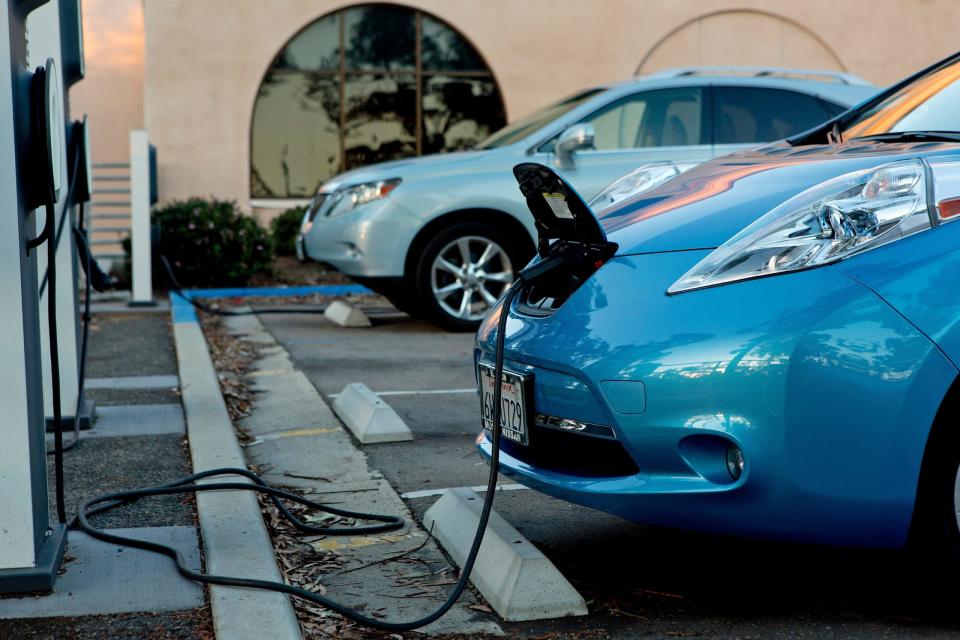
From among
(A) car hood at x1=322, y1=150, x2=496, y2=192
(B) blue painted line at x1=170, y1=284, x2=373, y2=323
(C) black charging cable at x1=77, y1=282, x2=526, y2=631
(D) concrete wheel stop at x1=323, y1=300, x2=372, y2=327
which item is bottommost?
(B) blue painted line at x1=170, y1=284, x2=373, y2=323

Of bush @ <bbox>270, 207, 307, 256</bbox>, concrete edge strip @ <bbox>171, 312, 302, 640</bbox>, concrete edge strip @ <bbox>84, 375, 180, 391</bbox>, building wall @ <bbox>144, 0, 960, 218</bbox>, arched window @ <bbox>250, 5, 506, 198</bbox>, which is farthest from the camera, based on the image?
arched window @ <bbox>250, 5, 506, 198</bbox>

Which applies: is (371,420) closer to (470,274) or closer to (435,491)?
(435,491)

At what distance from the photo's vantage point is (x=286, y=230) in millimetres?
13906

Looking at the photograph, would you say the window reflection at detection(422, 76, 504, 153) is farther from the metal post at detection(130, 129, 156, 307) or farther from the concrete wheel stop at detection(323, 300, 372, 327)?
the concrete wheel stop at detection(323, 300, 372, 327)

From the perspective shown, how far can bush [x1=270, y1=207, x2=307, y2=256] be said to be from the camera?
13.8m

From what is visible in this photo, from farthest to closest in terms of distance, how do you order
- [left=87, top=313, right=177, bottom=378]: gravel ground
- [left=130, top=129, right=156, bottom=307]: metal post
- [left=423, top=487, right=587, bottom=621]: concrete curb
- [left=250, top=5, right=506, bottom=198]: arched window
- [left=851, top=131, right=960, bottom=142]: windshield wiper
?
1. [left=250, top=5, right=506, bottom=198]: arched window
2. [left=130, top=129, right=156, bottom=307]: metal post
3. [left=87, top=313, right=177, bottom=378]: gravel ground
4. [left=851, top=131, right=960, bottom=142]: windshield wiper
5. [left=423, top=487, right=587, bottom=621]: concrete curb

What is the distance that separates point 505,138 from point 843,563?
5926 mm

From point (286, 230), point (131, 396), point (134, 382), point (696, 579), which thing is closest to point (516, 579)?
point (696, 579)

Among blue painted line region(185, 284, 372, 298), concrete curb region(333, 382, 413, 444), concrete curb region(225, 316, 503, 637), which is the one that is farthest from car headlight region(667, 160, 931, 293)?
blue painted line region(185, 284, 372, 298)

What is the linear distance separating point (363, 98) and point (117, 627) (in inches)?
508

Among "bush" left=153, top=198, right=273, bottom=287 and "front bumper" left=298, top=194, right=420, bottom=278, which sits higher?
"front bumper" left=298, top=194, right=420, bottom=278

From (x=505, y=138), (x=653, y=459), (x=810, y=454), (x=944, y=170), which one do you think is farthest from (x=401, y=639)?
(x=505, y=138)

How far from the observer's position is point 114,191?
1439 cm

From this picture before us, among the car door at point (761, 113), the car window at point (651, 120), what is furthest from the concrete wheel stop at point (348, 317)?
the car door at point (761, 113)
